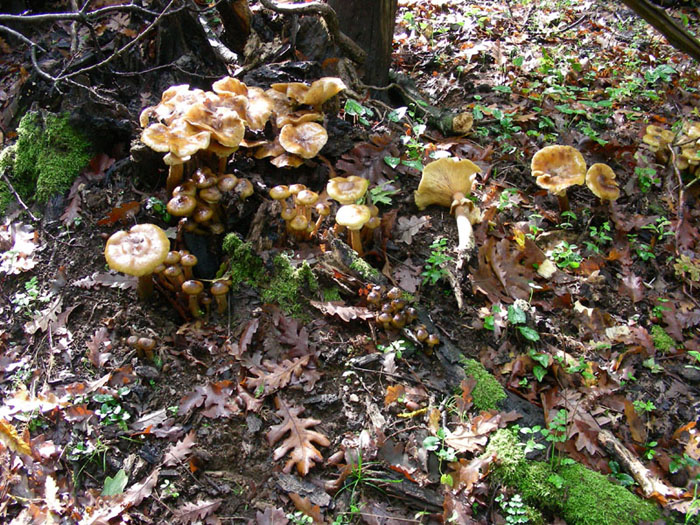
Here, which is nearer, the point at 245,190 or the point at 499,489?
the point at 499,489

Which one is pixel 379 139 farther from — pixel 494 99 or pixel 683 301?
pixel 683 301

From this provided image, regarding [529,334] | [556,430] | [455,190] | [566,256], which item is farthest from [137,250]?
[566,256]

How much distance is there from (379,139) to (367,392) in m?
2.87

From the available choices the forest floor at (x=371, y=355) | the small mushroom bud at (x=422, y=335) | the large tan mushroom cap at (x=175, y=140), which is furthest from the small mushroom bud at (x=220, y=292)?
the small mushroom bud at (x=422, y=335)

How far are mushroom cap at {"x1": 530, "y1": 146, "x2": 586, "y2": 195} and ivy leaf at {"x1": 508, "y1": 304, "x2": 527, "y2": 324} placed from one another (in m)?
1.65

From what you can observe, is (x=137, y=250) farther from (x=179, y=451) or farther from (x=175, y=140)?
(x=179, y=451)

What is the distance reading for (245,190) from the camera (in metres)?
4.15

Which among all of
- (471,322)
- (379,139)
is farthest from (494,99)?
(471,322)

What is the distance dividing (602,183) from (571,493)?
3.34 m

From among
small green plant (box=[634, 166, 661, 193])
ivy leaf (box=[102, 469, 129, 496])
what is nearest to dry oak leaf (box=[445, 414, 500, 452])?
ivy leaf (box=[102, 469, 129, 496])

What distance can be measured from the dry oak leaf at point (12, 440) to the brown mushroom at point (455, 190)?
3.74 m

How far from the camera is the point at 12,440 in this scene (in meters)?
3.20

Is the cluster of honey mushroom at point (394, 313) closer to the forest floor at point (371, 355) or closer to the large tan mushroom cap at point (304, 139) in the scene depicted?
the forest floor at point (371, 355)

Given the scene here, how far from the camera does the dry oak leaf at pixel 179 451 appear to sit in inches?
125
